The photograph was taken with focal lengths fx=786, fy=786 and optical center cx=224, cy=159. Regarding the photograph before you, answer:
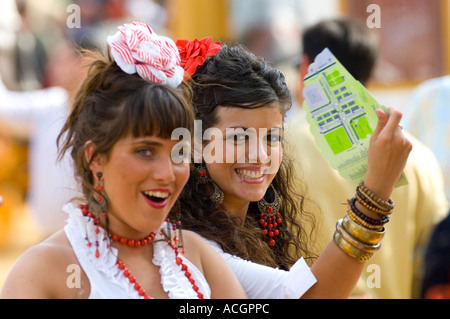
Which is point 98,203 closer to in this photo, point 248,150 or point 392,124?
point 248,150

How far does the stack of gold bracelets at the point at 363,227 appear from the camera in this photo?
75.5 inches

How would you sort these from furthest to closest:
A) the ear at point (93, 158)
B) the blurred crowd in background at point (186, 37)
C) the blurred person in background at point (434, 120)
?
the blurred crowd in background at point (186, 37) < the blurred person in background at point (434, 120) < the ear at point (93, 158)

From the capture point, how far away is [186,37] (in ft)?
24.2

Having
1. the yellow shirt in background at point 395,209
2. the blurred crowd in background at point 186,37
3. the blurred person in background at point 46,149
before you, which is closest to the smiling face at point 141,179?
the yellow shirt in background at point 395,209

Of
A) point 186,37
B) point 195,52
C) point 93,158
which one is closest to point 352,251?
point 93,158

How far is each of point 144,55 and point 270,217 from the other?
791 millimetres

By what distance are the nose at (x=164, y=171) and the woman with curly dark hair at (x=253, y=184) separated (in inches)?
16.5

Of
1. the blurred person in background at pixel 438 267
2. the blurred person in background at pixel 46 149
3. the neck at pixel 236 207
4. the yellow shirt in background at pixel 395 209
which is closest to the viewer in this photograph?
the neck at pixel 236 207

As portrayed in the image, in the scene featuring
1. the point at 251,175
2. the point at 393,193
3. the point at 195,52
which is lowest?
the point at 393,193

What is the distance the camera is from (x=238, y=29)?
287 inches

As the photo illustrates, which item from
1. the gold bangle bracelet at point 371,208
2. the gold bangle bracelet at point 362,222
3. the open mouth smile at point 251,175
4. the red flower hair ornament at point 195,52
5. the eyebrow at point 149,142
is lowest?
the gold bangle bracelet at point 362,222

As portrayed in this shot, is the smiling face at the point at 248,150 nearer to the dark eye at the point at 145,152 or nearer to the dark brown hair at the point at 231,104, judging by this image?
the dark brown hair at the point at 231,104

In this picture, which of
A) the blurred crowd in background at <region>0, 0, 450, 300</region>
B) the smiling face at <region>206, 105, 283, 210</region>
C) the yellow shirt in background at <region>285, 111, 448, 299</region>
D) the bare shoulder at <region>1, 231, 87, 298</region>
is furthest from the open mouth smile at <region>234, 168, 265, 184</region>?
the blurred crowd in background at <region>0, 0, 450, 300</region>

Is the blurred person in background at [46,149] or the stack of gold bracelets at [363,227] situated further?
the blurred person in background at [46,149]
